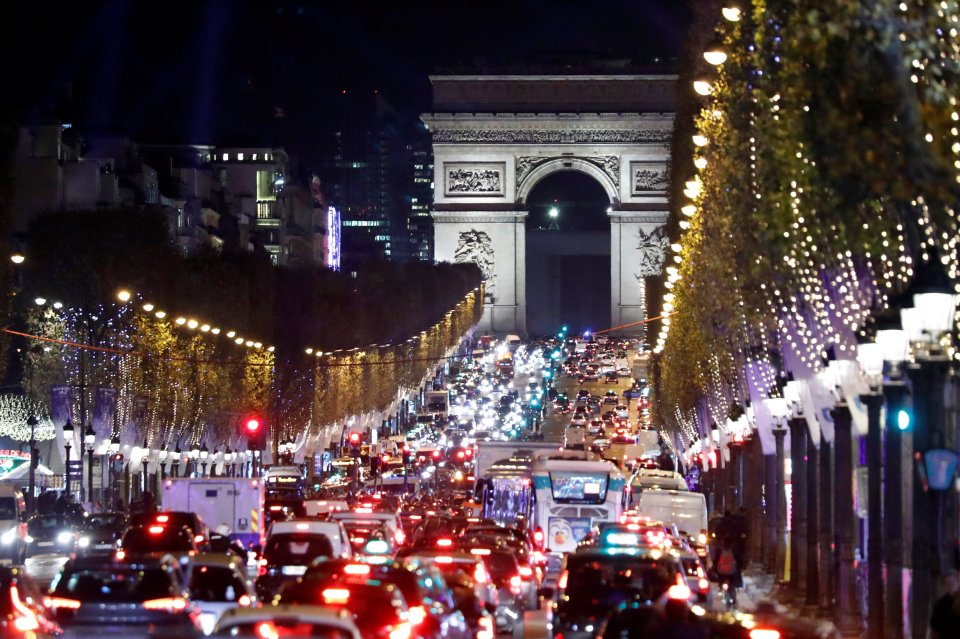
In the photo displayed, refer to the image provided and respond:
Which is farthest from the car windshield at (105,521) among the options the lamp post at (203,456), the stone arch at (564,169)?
the stone arch at (564,169)

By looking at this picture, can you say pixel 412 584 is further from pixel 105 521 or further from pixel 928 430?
pixel 105 521

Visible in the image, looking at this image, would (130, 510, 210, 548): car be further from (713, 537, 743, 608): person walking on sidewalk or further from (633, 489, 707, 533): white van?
(633, 489, 707, 533): white van

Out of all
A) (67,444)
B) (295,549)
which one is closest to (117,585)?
(295,549)

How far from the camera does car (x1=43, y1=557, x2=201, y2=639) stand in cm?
1742

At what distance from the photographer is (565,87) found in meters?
140

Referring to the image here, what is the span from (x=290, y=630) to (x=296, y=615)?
107 mm

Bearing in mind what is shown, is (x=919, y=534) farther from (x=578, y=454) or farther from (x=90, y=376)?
(x=90, y=376)

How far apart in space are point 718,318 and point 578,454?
10792 millimetres

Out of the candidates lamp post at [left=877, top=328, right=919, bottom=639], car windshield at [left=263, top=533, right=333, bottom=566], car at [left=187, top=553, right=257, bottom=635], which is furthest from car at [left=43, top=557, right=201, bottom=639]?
lamp post at [left=877, top=328, right=919, bottom=639]

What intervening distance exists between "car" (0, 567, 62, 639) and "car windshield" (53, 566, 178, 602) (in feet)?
2.37

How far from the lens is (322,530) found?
27.0 metres

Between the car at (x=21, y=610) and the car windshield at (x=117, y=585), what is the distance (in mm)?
721

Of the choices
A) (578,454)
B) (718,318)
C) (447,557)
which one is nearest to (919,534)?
(447,557)

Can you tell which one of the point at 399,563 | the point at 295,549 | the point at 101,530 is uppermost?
the point at 399,563
